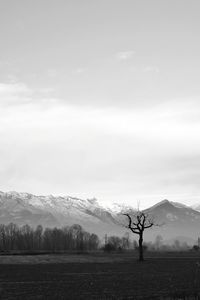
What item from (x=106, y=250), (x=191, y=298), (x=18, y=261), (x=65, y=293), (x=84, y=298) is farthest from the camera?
(x=106, y=250)

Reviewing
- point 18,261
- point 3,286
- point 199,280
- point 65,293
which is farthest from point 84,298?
point 18,261

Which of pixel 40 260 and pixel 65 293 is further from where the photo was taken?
pixel 40 260

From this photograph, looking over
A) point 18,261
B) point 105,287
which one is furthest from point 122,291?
point 18,261

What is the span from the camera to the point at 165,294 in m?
33.0

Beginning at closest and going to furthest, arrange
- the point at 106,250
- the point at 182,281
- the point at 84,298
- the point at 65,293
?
the point at 84,298
the point at 65,293
the point at 182,281
the point at 106,250

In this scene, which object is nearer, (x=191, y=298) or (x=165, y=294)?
(x=191, y=298)

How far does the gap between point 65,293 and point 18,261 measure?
53396 mm

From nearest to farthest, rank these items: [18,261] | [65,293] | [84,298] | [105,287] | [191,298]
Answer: [191,298] < [84,298] < [65,293] < [105,287] < [18,261]

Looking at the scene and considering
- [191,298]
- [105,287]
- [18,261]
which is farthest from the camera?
[18,261]

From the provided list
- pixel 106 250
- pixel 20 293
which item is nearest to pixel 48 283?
pixel 20 293

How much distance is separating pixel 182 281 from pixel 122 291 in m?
9.07

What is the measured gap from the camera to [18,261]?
85.9 m

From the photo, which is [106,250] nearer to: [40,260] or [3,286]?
[40,260]

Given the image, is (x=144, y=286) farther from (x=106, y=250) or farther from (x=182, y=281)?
(x=106, y=250)
